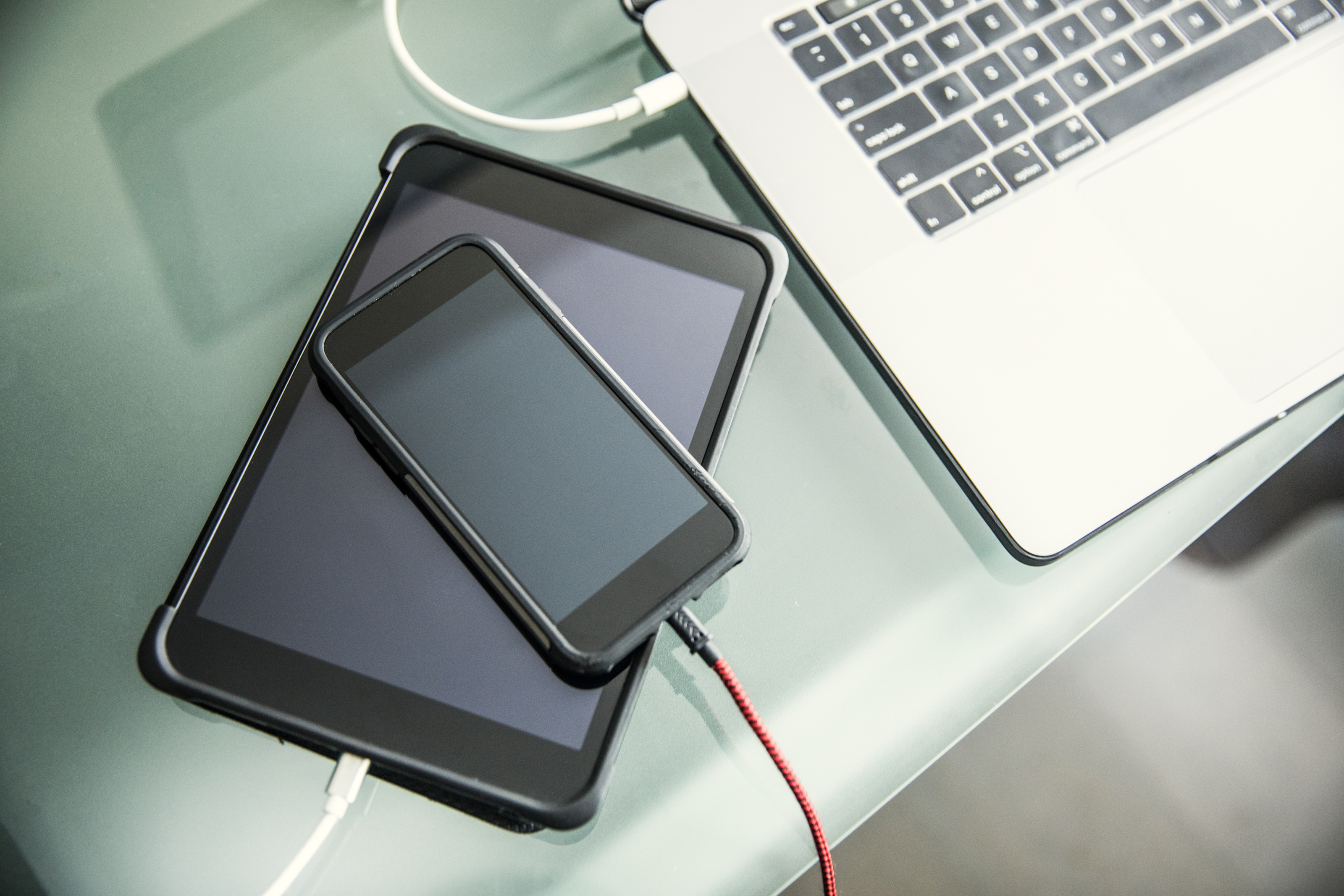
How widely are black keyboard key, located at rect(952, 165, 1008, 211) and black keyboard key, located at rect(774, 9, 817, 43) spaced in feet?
0.35

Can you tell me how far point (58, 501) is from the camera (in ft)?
Answer: 1.23

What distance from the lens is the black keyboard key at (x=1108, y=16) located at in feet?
1.37

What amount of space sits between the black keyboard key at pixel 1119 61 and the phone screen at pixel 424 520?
231 millimetres

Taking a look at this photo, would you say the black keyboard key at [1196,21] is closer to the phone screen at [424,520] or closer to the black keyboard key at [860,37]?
the black keyboard key at [860,37]

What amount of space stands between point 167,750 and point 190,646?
60mm

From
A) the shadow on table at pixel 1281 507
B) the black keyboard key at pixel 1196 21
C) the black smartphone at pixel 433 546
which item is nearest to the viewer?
the black smartphone at pixel 433 546

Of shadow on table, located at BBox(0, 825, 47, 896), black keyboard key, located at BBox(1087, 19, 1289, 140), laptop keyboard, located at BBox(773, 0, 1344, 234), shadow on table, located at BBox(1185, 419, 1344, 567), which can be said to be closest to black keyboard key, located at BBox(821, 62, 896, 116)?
laptop keyboard, located at BBox(773, 0, 1344, 234)

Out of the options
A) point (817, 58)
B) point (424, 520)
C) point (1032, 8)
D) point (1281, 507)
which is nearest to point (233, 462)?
point (424, 520)

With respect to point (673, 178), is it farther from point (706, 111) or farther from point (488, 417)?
point (488, 417)

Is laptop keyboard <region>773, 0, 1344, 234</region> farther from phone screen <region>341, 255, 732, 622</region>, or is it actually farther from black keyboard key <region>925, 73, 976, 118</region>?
phone screen <region>341, 255, 732, 622</region>

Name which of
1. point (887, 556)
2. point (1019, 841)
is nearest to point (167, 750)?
point (887, 556)

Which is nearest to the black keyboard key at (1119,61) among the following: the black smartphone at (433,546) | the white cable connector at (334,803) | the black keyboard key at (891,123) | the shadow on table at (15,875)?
the black keyboard key at (891,123)

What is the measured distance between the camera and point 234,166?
0.42 metres

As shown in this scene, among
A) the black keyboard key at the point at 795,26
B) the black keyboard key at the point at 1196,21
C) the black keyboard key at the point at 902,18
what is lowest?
the black keyboard key at the point at 1196,21
